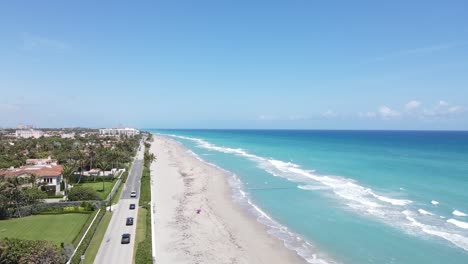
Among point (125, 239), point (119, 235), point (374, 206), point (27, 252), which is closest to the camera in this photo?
point (27, 252)

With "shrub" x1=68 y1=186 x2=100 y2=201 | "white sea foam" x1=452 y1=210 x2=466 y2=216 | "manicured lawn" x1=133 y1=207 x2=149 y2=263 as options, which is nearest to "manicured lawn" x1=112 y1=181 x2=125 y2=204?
"shrub" x1=68 y1=186 x2=100 y2=201

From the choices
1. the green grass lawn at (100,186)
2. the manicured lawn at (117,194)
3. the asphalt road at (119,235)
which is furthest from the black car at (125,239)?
the green grass lawn at (100,186)

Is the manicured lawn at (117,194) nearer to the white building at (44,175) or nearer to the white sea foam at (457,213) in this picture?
the white building at (44,175)

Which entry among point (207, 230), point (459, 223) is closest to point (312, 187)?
point (459, 223)

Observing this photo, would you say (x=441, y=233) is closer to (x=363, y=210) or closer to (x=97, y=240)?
(x=363, y=210)

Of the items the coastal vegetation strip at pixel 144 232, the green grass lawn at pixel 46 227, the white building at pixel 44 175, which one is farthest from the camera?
the white building at pixel 44 175

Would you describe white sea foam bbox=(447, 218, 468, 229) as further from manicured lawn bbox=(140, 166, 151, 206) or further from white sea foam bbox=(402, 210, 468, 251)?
manicured lawn bbox=(140, 166, 151, 206)

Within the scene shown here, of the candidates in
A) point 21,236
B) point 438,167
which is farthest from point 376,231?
point 438,167

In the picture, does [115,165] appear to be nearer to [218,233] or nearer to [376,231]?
[218,233]
